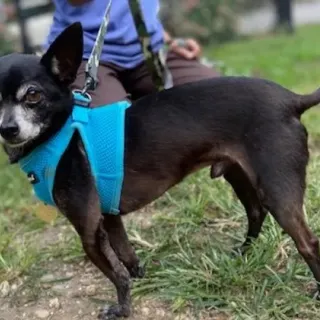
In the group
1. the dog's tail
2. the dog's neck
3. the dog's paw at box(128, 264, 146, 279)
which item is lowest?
the dog's paw at box(128, 264, 146, 279)

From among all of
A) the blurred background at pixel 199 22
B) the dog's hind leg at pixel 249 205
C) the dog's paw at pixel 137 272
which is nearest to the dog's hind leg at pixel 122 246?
the dog's paw at pixel 137 272

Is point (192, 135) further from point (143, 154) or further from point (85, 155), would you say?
point (85, 155)

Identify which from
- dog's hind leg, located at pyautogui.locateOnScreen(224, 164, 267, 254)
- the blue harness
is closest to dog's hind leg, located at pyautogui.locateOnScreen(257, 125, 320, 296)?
dog's hind leg, located at pyautogui.locateOnScreen(224, 164, 267, 254)

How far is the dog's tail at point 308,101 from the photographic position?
2.81m

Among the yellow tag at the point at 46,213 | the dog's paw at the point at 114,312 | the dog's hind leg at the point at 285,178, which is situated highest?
the dog's hind leg at the point at 285,178

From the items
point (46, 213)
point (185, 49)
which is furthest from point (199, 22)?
point (46, 213)

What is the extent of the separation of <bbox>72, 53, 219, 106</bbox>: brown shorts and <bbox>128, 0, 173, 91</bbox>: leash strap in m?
0.05

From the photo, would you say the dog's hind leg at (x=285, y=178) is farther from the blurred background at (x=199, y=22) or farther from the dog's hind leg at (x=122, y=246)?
the blurred background at (x=199, y=22)

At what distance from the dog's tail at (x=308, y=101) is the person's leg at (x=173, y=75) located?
115 cm

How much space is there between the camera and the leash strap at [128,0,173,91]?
3.53 meters

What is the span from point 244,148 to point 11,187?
2338 mm

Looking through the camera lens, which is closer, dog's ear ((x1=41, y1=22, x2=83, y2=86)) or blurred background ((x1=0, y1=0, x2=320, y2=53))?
dog's ear ((x1=41, y1=22, x2=83, y2=86))

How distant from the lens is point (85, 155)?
114 inches

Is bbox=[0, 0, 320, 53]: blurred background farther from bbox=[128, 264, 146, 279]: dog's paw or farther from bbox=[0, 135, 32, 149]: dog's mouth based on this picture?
bbox=[0, 135, 32, 149]: dog's mouth
